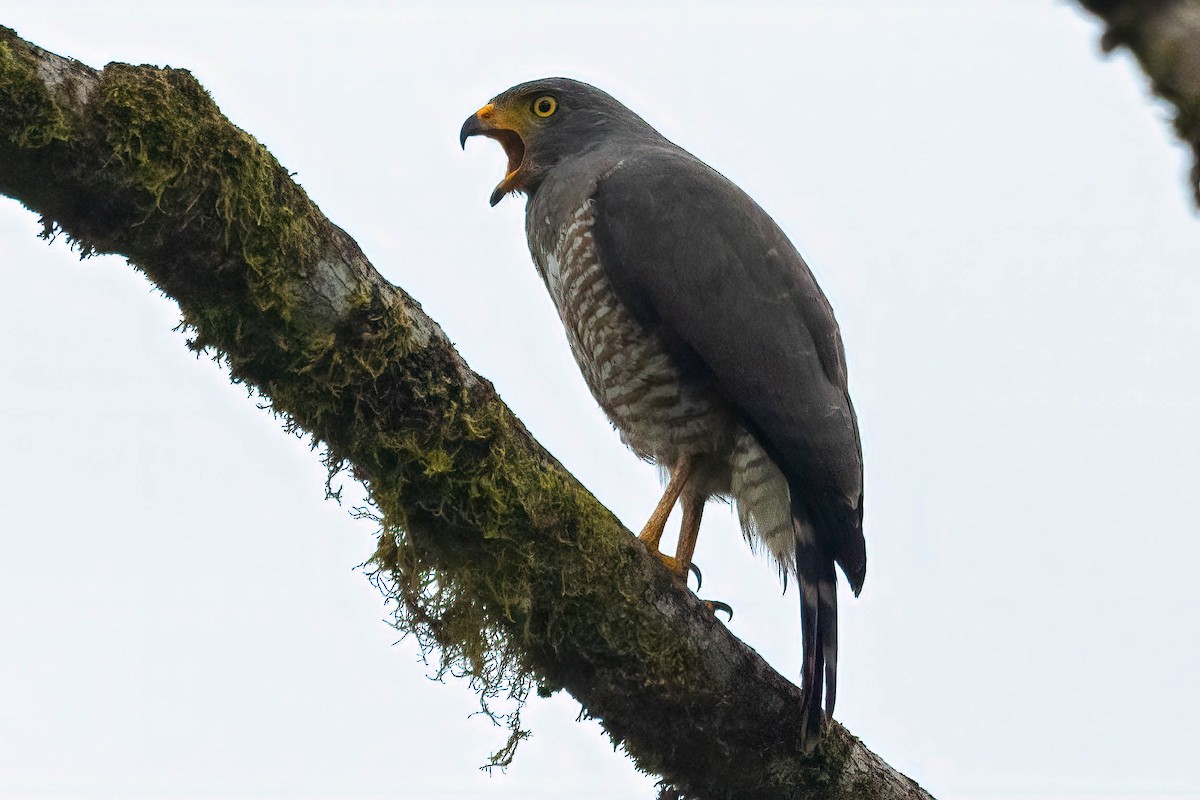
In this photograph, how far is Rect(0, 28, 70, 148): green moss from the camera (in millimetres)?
2799

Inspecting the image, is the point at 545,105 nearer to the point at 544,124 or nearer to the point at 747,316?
the point at 544,124

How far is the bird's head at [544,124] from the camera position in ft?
18.0

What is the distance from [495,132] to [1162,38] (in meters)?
5.13

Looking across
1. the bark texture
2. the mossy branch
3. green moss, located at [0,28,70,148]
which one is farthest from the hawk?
the bark texture

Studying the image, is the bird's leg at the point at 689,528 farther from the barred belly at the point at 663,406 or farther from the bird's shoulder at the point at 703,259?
the bird's shoulder at the point at 703,259

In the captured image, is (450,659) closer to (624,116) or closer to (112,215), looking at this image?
(112,215)

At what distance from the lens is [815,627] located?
4.06 meters

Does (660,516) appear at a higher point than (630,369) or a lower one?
lower

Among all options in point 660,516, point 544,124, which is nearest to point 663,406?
point 660,516

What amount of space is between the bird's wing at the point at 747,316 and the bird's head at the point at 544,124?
0.69 m

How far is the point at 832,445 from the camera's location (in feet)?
14.0

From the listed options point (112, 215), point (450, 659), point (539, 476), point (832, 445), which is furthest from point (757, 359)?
point (112, 215)

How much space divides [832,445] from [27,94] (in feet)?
8.75

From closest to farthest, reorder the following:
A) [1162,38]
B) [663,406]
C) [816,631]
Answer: [1162,38], [816,631], [663,406]
